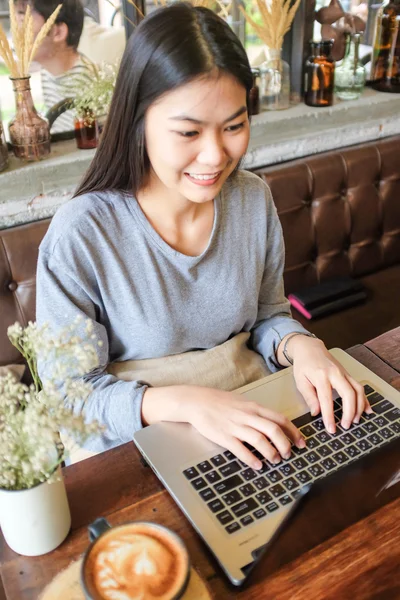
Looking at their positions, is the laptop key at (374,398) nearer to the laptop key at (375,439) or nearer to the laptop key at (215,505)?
the laptop key at (375,439)

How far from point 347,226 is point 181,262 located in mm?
1078

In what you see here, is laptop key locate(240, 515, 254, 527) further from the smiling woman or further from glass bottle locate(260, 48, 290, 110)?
glass bottle locate(260, 48, 290, 110)

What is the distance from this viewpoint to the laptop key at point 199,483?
76 centimetres

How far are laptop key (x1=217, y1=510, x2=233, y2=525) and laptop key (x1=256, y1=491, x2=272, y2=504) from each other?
45mm

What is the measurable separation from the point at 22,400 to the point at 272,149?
1.61 m

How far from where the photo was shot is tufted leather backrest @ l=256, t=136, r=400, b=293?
183cm

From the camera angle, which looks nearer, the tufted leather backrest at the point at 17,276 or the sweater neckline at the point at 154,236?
the sweater neckline at the point at 154,236

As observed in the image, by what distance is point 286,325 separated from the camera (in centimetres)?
118

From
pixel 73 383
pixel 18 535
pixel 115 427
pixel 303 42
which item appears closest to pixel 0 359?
pixel 115 427

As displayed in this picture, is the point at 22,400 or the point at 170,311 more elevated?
the point at 22,400

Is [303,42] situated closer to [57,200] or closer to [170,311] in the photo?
[57,200]

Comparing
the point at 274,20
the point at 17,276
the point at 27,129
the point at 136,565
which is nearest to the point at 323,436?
the point at 136,565

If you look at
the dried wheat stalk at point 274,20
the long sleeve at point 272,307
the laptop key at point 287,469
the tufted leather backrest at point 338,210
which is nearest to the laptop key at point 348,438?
the laptop key at point 287,469

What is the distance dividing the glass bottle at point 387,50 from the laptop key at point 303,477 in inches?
78.8
